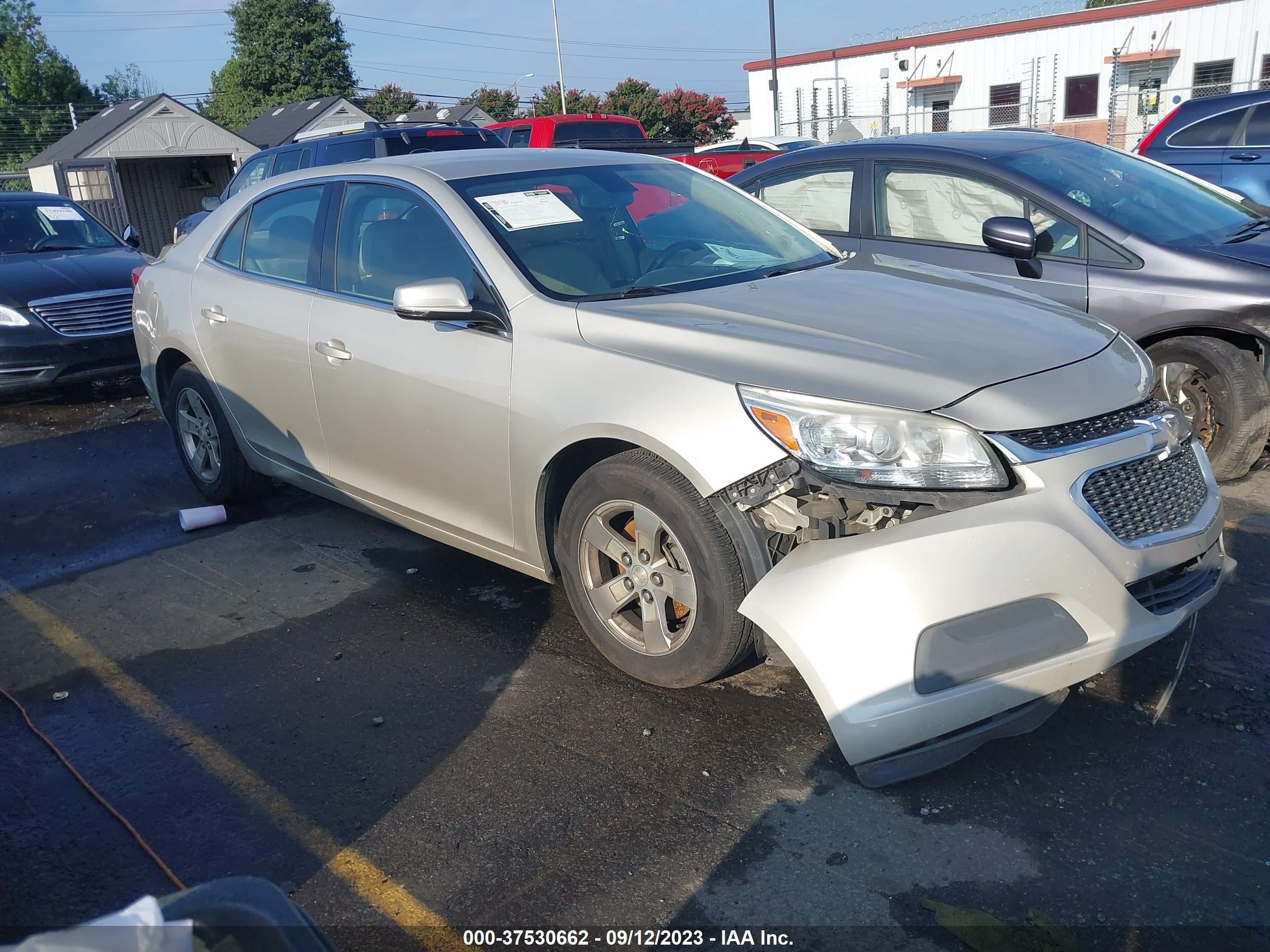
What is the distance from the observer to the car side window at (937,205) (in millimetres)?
5426

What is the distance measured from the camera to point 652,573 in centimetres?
329

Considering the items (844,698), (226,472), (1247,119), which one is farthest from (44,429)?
(1247,119)

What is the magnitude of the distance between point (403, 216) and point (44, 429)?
508 centimetres

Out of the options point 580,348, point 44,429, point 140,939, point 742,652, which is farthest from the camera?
point 44,429

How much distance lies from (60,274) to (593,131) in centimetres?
778

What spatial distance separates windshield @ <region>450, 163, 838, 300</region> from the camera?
3793mm

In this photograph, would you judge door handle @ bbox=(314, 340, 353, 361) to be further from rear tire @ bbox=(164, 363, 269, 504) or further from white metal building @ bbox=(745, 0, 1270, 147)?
white metal building @ bbox=(745, 0, 1270, 147)

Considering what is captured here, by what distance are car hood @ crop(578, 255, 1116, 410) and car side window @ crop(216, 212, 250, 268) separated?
2.33 m

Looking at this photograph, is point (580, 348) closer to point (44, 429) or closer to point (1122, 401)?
point (1122, 401)

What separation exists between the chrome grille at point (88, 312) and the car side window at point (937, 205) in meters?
A: 5.74

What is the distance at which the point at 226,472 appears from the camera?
5.35 metres

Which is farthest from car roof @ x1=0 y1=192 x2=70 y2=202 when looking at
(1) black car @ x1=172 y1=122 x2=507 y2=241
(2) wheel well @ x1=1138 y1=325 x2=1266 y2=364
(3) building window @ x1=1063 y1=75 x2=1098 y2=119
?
(3) building window @ x1=1063 y1=75 x2=1098 y2=119

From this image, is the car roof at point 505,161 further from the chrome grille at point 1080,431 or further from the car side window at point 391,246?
the chrome grille at point 1080,431

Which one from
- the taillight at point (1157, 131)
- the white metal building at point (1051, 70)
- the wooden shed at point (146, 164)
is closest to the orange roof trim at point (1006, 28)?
the white metal building at point (1051, 70)
